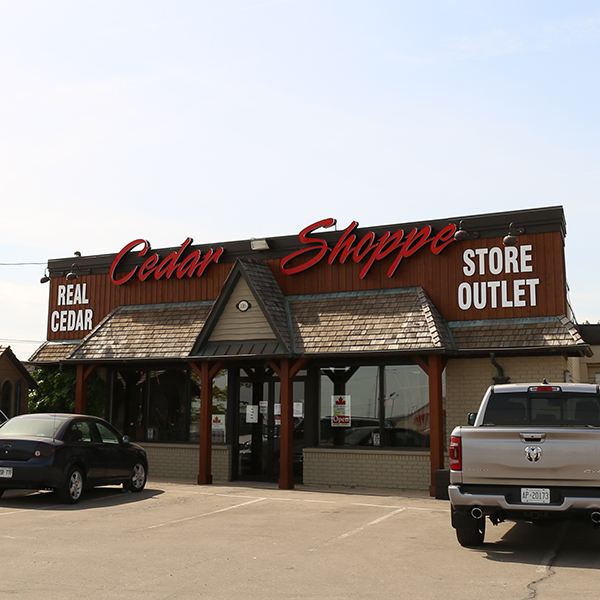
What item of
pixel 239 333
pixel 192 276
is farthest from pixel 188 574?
pixel 192 276

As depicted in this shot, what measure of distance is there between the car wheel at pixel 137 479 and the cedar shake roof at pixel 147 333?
→ 3172 mm

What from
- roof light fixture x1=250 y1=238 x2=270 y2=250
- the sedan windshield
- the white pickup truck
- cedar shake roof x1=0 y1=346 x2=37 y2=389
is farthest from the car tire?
cedar shake roof x1=0 y1=346 x2=37 y2=389

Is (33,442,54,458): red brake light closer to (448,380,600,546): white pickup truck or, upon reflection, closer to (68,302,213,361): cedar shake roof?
(68,302,213,361): cedar shake roof

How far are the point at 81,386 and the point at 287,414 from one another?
231 inches

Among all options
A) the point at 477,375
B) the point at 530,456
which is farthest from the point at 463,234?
the point at 530,456

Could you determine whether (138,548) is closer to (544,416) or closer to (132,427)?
(544,416)

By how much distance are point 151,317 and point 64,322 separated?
362 cm

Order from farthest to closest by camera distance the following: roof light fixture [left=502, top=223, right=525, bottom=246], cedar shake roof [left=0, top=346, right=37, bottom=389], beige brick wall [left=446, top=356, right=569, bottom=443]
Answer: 1. cedar shake roof [left=0, top=346, right=37, bottom=389]
2. beige brick wall [left=446, top=356, right=569, bottom=443]
3. roof light fixture [left=502, top=223, right=525, bottom=246]

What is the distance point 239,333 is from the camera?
1742 centimetres

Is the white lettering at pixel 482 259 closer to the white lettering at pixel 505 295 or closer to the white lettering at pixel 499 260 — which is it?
the white lettering at pixel 499 260

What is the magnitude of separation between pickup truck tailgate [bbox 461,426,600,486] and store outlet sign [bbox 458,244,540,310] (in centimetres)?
787

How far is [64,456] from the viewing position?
12.9 m

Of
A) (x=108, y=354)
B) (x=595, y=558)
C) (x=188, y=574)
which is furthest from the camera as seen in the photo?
(x=108, y=354)

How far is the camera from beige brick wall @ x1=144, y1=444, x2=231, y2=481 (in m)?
18.3
